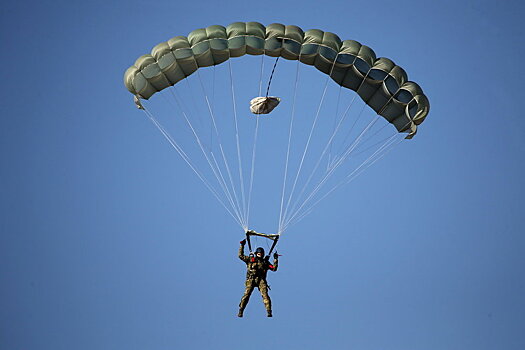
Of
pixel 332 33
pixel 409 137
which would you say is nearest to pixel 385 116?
pixel 409 137

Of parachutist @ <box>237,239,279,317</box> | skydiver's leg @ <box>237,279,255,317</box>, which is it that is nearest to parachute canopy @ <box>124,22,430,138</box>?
parachutist @ <box>237,239,279,317</box>

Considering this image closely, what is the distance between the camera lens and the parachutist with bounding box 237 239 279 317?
2752cm

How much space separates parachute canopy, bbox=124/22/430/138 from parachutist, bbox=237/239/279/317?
14.6ft

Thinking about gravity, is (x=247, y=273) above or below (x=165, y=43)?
below

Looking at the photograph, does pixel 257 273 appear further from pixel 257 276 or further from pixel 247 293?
pixel 247 293

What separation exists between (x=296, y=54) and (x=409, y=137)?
3595mm

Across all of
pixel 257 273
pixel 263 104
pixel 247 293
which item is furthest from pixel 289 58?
pixel 247 293

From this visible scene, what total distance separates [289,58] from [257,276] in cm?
514

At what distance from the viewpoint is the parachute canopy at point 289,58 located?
91.4 feet

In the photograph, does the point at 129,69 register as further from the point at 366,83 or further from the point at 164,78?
the point at 366,83

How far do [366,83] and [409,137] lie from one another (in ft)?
5.85

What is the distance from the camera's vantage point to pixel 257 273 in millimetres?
27547

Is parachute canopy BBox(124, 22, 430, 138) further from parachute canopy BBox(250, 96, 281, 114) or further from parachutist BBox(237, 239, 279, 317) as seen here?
parachutist BBox(237, 239, 279, 317)

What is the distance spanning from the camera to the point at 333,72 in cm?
2861
